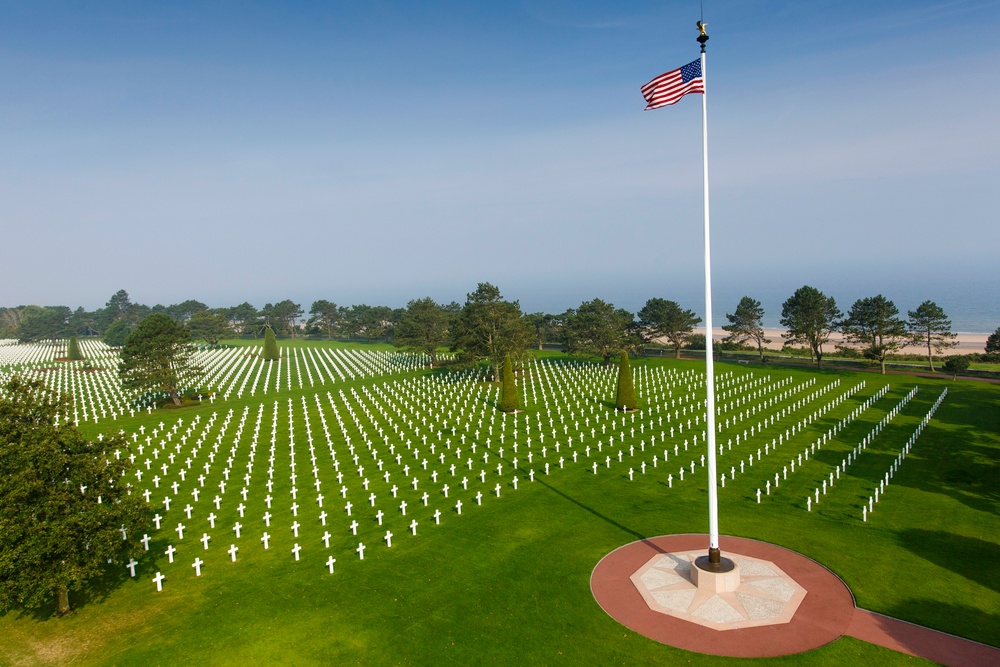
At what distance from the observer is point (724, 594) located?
1847cm

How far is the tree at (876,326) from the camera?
6331cm

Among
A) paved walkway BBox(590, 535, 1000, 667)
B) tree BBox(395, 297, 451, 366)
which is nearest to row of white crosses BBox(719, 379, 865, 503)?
paved walkway BBox(590, 535, 1000, 667)

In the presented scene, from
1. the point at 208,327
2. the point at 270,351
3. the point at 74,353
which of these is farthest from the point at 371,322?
the point at 74,353

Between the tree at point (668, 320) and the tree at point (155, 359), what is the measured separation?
56.7 meters

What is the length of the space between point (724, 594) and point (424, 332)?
65944 millimetres

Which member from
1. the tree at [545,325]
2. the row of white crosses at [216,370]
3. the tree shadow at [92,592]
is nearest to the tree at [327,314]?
the row of white crosses at [216,370]

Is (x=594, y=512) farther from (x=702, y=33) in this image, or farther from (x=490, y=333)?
(x=490, y=333)

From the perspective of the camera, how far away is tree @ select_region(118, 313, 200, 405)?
55062 mm

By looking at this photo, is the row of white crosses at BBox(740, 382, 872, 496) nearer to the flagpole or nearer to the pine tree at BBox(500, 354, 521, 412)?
the flagpole

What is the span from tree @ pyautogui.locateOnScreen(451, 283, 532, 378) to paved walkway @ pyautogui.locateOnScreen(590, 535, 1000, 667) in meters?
44.3

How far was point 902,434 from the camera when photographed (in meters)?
37.8

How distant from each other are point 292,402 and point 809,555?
49.0 m

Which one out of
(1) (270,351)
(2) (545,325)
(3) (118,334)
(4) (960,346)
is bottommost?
(4) (960,346)

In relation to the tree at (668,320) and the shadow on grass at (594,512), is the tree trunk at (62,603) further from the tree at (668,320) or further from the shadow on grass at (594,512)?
the tree at (668,320)
